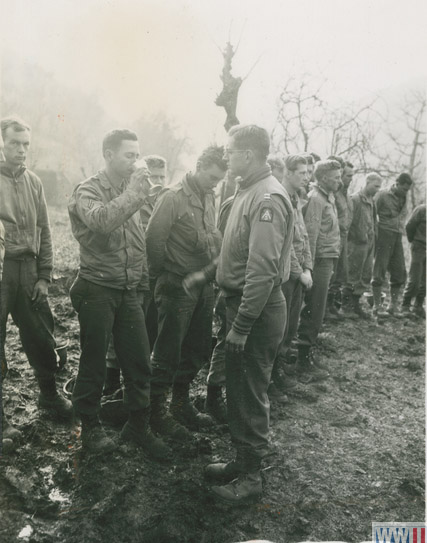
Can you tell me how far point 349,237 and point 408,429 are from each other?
3682 millimetres

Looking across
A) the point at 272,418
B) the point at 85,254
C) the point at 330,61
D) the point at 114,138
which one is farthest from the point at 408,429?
the point at 330,61

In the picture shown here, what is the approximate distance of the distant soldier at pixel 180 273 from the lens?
3305mm

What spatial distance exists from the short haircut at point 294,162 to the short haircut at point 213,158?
87 cm

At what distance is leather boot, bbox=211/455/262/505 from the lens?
269 centimetres

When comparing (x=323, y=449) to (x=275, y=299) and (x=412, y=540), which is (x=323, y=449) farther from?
(x=275, y=299)

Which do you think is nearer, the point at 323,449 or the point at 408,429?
the point at 323,449

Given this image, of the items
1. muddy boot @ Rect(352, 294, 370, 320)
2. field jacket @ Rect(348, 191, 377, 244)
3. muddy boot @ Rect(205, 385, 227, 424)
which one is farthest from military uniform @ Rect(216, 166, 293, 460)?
muddy boot @ Rect(352, 294, 370, 320)

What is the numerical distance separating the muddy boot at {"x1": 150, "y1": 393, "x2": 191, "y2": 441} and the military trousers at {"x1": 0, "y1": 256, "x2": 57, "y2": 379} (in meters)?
0.83

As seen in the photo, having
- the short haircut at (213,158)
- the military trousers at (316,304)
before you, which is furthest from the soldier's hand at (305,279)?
the short haircut at (213,158)

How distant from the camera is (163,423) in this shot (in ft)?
10.9

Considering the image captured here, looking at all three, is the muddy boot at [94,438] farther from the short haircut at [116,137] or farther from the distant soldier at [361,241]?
the distant soldier at [361,241]

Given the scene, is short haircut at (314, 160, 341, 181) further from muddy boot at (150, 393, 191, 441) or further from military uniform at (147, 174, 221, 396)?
muddy boot at (150, 393, 191, 441)

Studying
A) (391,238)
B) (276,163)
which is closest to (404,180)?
(391,238)

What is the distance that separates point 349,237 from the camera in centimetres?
701
